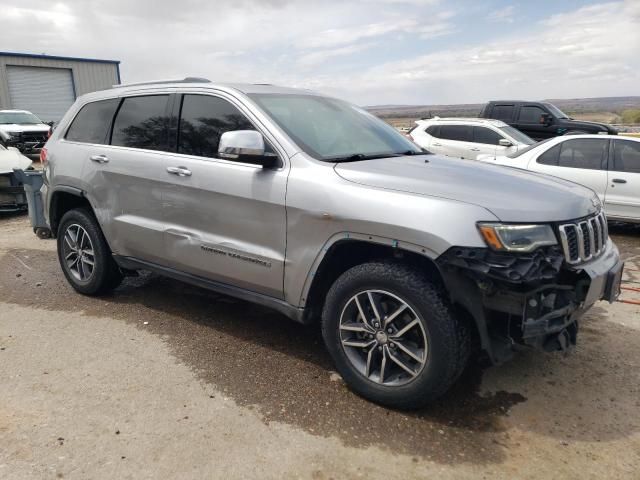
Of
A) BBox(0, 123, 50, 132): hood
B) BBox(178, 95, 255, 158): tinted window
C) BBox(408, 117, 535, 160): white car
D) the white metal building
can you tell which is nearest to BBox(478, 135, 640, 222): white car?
BBox(408, 117, 535, 160): white car

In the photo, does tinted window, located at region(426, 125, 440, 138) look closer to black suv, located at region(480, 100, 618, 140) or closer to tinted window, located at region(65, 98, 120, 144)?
black suv, located at region(480, 100, 618, 140)

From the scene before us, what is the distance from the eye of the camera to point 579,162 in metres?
7.91

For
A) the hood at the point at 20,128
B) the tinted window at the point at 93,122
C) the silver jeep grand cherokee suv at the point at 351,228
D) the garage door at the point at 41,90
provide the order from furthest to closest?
1. the garage door at the point at 41,90
2. the hood at the point at 20,128
3. the tinted window at the point at 93,122
4. the silver jeep grand cherokee suv at the point at 351,228

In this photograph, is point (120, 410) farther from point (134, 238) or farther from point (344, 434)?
point (134, 238)

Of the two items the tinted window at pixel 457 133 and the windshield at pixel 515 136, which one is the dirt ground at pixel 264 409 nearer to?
the windshield at pixel 515 136

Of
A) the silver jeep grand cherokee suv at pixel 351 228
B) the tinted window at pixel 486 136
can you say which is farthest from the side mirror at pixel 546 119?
the silver jeep grand cherokee suv at pixel 351 228

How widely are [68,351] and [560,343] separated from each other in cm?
329

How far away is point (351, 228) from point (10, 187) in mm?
7561

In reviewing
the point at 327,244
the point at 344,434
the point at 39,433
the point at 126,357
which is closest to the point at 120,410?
the point at 39,433

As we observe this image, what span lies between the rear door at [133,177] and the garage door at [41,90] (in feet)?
91.0

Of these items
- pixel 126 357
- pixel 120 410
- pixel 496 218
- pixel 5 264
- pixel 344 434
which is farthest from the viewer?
pixel 5 264

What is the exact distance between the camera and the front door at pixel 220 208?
346 cm

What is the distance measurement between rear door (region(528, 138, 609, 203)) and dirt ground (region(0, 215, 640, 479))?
3.64m

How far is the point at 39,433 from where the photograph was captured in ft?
9.59
